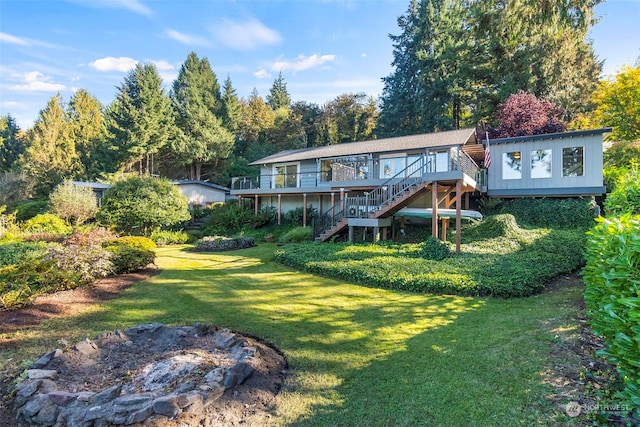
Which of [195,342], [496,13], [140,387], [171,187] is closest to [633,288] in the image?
[140,387]

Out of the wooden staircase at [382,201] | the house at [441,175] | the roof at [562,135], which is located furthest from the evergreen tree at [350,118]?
the wooden staircase at [382,201]

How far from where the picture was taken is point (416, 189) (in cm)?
1194

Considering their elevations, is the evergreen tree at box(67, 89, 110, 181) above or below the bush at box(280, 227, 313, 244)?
above

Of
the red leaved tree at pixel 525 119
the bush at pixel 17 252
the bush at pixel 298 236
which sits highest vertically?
the red leaved tree at pixel 525 119

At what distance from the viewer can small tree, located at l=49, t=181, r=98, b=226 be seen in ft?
63.0

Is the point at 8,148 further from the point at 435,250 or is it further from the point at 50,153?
the point at 435,250

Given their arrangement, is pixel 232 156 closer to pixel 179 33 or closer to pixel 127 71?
pixel 127 71

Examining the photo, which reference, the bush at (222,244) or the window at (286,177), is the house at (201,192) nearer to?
the window at (286,177)

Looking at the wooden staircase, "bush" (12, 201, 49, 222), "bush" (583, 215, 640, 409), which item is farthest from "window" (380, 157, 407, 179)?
"bush" (12, 201, 49, 222)

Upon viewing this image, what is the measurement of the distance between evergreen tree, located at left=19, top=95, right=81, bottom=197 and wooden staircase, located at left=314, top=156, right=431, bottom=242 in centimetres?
3298

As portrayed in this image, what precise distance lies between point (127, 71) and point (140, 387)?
40.1 m

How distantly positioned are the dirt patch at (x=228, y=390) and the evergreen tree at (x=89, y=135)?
108 feet

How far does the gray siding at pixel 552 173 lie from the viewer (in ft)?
47.2

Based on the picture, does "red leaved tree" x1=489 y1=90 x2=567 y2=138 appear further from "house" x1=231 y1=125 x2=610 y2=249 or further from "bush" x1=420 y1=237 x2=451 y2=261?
"bush" x1=420 y1=237 x2=451 y2=261
